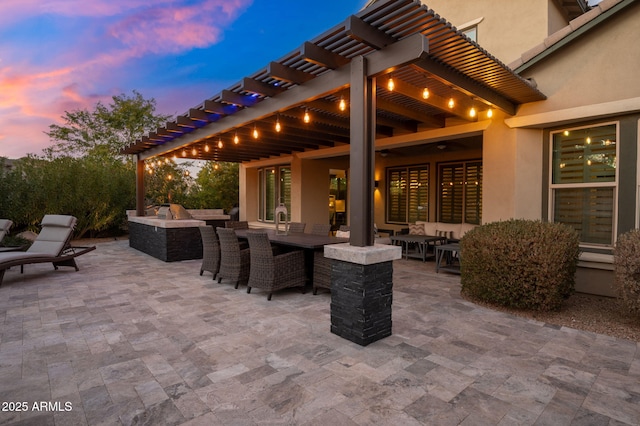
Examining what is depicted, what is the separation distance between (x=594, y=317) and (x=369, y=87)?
12.6 ft

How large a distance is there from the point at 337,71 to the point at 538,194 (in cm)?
400

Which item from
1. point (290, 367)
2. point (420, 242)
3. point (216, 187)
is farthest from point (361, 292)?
point (216, 187)

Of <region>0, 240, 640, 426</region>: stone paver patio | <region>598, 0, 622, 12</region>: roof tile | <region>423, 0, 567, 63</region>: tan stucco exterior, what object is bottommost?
<region>0, 240, 640, 426</region>: stone paver patio

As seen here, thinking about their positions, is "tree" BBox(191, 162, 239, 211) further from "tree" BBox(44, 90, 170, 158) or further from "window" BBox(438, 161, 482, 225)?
"window" BBox(438, 161, 482, 225)

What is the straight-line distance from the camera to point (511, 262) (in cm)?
411

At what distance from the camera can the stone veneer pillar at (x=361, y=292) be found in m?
3.21

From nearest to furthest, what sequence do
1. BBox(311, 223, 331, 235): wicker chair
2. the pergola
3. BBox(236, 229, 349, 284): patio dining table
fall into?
the pergola < BBox(236, 229, 349, 284): patio dining table < BBox(311, 223, 331, 235): wicker chair

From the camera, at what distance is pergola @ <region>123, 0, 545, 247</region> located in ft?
10.5

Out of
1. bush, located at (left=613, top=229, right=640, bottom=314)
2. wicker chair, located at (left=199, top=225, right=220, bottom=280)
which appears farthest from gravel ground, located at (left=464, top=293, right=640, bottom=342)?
wicker chair, located at (left=199, top=225, right=220, bottom=280)

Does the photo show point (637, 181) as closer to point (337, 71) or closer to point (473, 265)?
point (473, 265)

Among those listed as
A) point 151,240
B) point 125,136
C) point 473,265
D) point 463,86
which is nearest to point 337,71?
point 463,86

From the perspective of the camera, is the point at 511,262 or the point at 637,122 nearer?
the point at 511,262

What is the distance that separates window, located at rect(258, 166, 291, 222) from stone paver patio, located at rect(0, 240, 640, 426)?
768cm

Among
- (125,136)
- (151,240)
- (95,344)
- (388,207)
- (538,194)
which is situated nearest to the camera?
(95,344)
